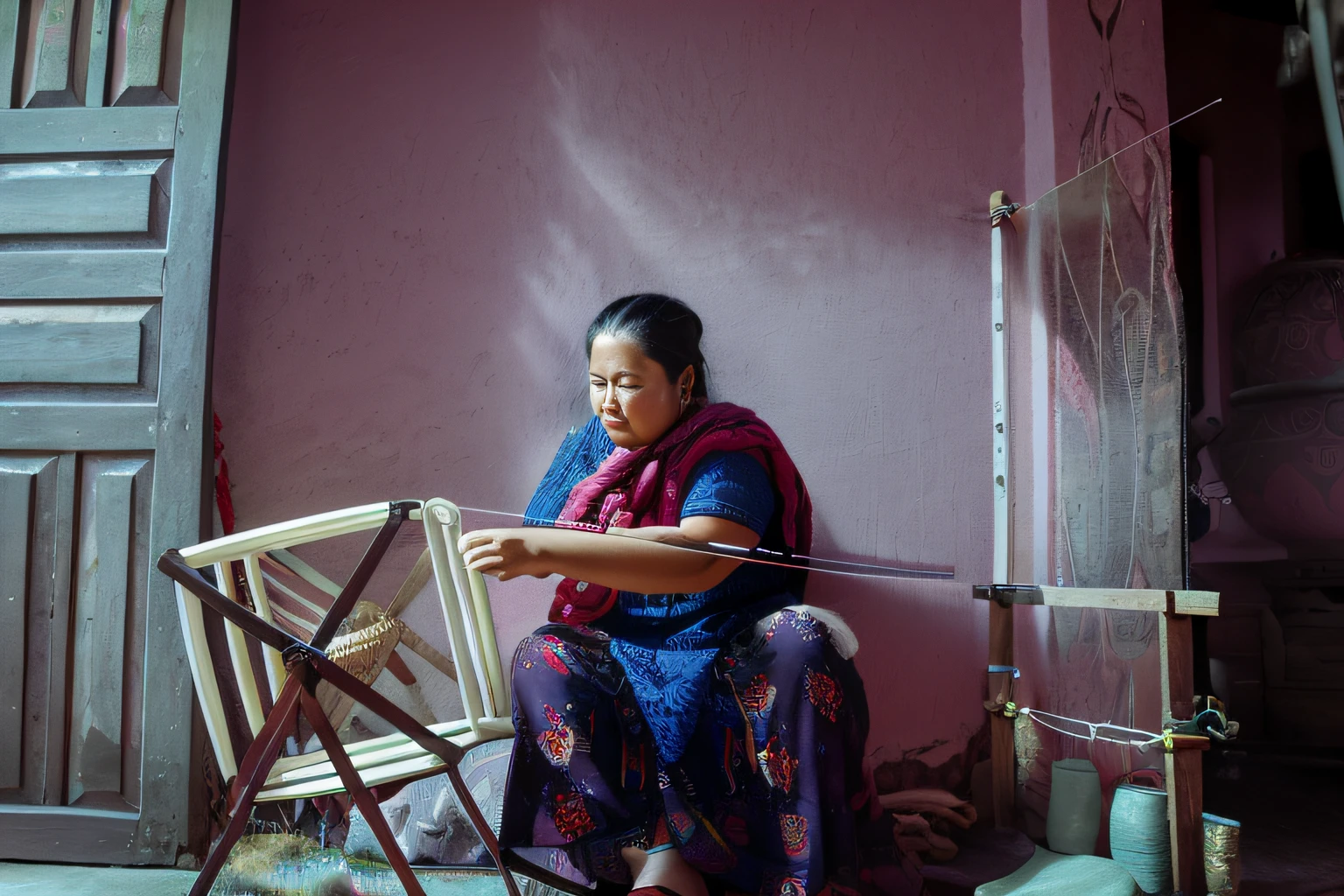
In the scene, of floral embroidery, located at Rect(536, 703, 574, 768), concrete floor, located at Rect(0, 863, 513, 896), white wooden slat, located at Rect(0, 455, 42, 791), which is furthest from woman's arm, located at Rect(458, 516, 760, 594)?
white wooden slat, located at Rect(0, 455, 42, 791)

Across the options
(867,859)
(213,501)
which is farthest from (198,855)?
(867,859)

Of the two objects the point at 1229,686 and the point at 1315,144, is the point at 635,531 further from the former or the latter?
the point at 1229,686

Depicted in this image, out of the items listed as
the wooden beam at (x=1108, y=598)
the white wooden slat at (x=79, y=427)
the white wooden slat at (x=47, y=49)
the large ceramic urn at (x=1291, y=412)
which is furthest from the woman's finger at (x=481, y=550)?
the large ceramic urn at (x=1291, y=412)

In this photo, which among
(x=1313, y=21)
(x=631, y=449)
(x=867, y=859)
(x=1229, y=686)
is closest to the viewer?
(x=867, y=859)

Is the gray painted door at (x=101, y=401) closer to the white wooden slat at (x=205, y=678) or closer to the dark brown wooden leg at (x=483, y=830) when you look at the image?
the white wooden slat at (x=205, y=678)

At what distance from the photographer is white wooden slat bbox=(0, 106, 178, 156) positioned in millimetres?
1961

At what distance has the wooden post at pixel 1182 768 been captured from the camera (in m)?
1.44

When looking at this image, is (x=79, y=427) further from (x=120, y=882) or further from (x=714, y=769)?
(x=714, y=769)

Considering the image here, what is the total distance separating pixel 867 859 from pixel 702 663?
508 mm

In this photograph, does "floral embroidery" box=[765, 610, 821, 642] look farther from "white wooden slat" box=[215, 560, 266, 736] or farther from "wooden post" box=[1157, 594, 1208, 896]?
"white wooden slat" box=[215, 560, 266, 736]

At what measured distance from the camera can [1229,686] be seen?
2705mm

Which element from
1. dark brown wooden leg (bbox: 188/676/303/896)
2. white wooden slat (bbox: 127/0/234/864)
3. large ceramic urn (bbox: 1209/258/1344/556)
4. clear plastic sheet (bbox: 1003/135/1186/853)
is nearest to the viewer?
dark brown wooden leg (bbox: 188/676/303/896)

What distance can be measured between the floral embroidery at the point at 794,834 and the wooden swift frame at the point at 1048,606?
26.9 inches

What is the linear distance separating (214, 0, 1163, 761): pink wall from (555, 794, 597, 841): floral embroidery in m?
0.54
